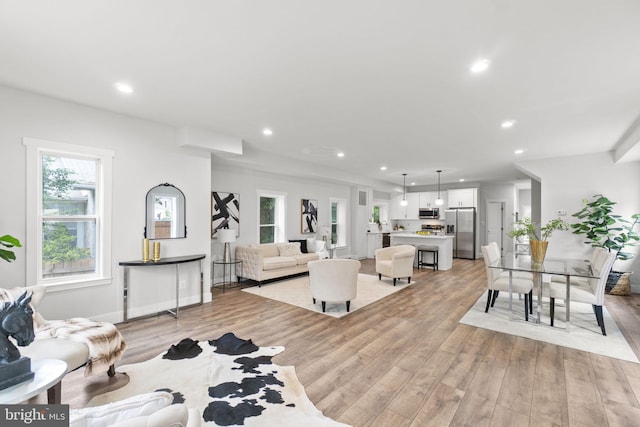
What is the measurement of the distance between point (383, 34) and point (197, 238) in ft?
13.0

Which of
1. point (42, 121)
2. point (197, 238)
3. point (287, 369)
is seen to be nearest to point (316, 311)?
point (287, 369)

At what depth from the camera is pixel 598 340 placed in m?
3.26

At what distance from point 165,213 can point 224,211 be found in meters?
1.79

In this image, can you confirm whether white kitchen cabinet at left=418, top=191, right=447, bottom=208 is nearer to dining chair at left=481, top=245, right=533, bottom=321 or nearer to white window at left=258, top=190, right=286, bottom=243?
white window at left=258, top=190, right=286, bottom=243

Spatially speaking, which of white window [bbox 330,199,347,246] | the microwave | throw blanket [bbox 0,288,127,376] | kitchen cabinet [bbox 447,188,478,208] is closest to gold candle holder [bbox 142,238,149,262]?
throw blanket [bbox 0,288,127,376]

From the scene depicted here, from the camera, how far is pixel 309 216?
8031 mm

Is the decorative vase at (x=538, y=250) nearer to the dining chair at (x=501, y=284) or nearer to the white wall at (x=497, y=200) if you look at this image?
the dining chair at (x=501, y=284)

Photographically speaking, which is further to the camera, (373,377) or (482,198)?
(482,198)

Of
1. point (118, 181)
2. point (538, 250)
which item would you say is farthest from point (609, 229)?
point (118, 181)

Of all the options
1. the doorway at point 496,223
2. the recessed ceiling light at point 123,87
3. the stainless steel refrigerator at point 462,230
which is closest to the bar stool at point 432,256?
the stainless steel refrigerator at point 462,230

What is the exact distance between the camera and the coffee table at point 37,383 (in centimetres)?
136

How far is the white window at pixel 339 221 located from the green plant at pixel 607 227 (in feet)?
18.5

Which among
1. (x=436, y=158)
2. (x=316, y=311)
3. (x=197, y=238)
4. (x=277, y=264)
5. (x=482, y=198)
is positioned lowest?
(x=316, y=311)

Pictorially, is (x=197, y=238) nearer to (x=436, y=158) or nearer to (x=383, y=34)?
(x=383, y=34)
